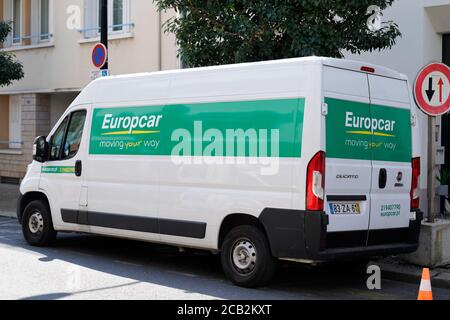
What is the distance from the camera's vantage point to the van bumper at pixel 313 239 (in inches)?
274

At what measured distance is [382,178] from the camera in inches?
304

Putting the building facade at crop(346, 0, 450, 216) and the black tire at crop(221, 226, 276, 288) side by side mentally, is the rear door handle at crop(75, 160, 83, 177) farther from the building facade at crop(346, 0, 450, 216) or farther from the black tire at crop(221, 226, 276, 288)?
the building facade at crop(346, 0, 450, 216)

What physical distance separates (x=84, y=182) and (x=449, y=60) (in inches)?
314

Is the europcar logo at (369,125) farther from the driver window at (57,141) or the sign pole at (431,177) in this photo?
the driver window at (57,141)

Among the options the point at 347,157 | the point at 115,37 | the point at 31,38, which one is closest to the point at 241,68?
the point at 347,157

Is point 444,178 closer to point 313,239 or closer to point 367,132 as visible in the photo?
point 367,132

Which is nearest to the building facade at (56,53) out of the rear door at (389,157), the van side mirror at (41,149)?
the van side mirror at (41,149)

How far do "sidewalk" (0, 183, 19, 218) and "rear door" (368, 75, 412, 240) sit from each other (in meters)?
8.96

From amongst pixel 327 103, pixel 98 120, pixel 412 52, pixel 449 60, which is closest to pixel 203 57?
pixel 98 120

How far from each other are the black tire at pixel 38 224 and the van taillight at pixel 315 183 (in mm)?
4495

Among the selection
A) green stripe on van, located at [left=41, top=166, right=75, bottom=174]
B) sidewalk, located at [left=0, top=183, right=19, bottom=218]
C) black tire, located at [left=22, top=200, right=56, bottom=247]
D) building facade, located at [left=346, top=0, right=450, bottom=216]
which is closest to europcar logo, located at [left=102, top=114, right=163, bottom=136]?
green stripe on van, located at [left=41, top=166, right=75, bottom=174]

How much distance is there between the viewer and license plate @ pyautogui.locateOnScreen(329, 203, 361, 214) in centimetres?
716

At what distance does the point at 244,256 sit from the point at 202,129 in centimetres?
154
